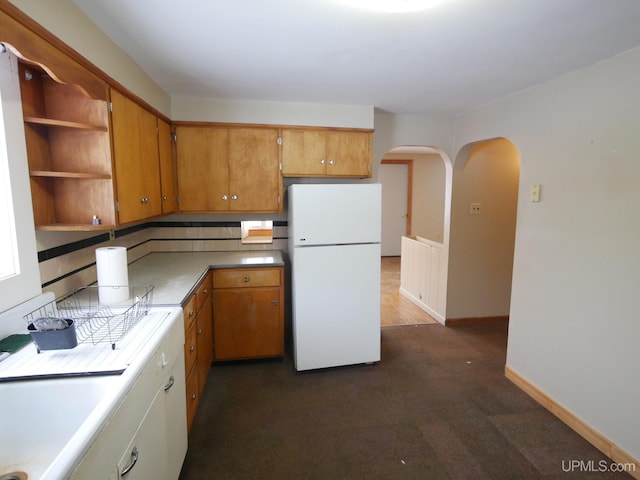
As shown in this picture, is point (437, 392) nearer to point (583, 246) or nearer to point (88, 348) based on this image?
point (583, 246)

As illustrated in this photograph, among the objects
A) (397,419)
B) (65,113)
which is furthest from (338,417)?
(65,113)

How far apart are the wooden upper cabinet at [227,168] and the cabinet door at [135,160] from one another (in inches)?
15.6

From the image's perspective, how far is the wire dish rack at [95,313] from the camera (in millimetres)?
1384

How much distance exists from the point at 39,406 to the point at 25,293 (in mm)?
594

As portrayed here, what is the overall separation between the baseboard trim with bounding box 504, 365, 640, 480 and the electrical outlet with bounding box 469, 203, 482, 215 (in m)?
1.59

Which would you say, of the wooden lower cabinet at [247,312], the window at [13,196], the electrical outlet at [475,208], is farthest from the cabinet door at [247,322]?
the electrical outlet at [475,208]

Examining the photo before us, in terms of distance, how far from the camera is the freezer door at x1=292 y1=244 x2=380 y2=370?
259cm

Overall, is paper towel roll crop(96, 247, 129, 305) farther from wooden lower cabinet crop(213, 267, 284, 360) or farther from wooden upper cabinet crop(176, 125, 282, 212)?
wooden upper cabinet crop(176, 125, 282, 212)

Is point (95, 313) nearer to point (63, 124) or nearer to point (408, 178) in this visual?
point (63, 124)

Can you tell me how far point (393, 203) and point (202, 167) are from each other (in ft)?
16.3

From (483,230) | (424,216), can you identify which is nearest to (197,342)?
(483,230)

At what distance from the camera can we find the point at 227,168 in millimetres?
2865

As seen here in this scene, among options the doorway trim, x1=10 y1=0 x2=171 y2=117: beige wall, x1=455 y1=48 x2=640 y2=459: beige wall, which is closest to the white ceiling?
x1=10 y1=0 x2=171 y2=117: beige wall

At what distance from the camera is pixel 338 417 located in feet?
7.18
